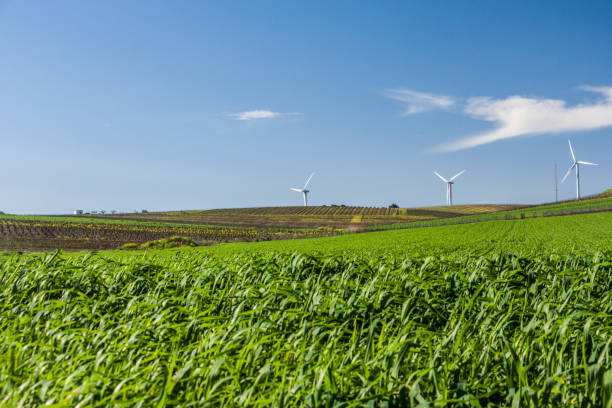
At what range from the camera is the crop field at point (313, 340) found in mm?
3412

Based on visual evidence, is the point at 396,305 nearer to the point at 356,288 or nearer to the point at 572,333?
the point at 356,288

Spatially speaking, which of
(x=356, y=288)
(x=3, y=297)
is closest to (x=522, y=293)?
(x=356, y=288)

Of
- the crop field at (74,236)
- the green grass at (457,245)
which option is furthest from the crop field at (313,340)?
the crop field at (74,236)

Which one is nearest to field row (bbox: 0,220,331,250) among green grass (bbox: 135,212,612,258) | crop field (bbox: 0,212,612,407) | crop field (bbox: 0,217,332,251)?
crop field (bbox: 0,217,332,251)

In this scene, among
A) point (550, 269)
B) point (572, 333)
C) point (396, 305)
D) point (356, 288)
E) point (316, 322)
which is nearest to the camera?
point (572, 333)

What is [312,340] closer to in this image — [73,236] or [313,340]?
[313,340]

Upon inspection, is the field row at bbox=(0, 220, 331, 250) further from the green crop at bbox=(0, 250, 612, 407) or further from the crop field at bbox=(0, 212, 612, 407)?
the green crop at bbox=(0, 250, 612, 407)

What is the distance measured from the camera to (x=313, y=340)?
4582 millimetres

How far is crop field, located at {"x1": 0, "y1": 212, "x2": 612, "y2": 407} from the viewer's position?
3412 mm

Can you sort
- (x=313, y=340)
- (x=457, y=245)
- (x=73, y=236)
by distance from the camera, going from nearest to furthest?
1. (x=313, y=340)
2. (x=457, y=245)
3. (x=73, y=236)

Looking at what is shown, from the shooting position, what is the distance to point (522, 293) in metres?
6.81

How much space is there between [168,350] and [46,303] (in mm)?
3284

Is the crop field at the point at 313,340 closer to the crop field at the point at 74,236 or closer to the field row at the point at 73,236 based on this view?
the crop field at the point at 74,236

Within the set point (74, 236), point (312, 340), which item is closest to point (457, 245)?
point (312, 340)
